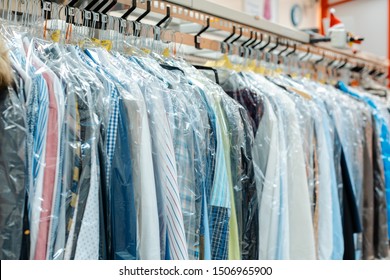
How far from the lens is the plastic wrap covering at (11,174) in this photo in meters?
0.74

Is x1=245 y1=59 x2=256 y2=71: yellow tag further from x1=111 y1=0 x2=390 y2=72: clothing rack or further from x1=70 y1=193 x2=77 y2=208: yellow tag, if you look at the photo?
x1=70 y1=193 x2=77 y2=208: yellow tag

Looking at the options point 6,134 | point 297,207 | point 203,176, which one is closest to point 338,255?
point 297,207

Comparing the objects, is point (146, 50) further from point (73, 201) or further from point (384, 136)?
point (384, 136)

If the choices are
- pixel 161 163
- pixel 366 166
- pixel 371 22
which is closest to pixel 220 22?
pixel 161 163

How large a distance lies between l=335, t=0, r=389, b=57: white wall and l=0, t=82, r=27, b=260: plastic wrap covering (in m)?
3.19

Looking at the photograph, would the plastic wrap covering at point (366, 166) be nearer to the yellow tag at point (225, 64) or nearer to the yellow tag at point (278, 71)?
the yellow tag at point (278, 71)

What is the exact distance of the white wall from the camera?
136 inches

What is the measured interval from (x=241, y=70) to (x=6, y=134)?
915 mm

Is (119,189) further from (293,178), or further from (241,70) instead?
(241,70)

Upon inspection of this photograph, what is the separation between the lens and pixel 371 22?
11.5 ft

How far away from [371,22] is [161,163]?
3.13 metres

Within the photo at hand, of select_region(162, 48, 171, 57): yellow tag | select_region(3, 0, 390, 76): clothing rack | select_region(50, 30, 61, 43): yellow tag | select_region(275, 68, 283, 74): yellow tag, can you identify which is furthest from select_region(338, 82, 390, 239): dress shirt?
select_region(50, 30, 61, 43): yellow tag

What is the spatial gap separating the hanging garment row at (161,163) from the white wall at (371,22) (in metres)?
2.24
